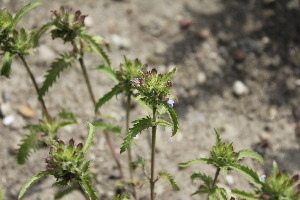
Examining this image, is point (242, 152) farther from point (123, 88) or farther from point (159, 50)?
point (159, 50)

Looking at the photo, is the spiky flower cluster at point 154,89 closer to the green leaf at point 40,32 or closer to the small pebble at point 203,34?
the green leaf at point 40,32

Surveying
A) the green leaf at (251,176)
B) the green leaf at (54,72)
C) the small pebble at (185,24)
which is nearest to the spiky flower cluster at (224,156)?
the green leaf at (251,176)

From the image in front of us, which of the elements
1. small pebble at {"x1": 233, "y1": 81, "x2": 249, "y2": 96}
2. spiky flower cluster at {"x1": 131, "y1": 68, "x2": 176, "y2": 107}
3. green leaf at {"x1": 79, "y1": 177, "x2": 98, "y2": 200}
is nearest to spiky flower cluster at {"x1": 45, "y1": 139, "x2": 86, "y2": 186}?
green leaf at {"x1": 79, "y1": 177, "x2": 98, "y2": 200}

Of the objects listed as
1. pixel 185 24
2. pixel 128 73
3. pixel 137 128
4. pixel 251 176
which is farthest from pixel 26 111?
pixel 251 176

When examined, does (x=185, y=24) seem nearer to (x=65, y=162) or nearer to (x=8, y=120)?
(x=8, y=120)

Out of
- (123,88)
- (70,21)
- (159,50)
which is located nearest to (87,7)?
(159,50)

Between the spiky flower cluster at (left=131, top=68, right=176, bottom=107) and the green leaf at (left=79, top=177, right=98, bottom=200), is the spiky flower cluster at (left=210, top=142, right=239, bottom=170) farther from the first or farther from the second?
the green leaf at (left=79, top=177, right=98, bottom=200)
